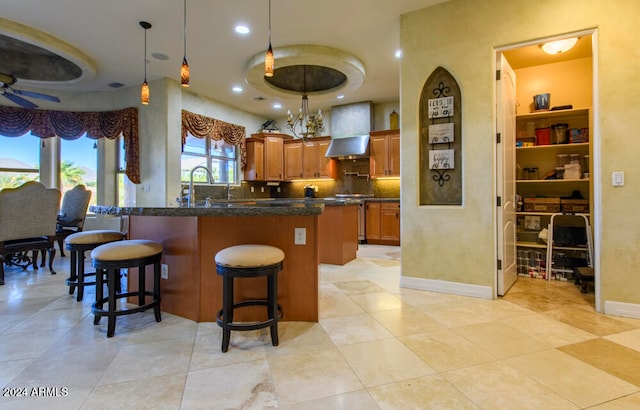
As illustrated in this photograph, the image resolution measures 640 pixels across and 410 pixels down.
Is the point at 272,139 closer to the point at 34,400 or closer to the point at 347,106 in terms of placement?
the point at 347,106

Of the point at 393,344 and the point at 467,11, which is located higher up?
the point at 467,11

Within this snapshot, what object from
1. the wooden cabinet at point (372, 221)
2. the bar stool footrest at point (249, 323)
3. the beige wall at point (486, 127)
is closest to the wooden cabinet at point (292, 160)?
the wooden cabinet at point (372, 221)

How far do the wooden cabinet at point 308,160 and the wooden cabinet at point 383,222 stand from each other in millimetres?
1344

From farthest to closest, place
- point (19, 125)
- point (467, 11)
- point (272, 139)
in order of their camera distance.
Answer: point (272, 139)
point (19, 125)
point (467, 11)

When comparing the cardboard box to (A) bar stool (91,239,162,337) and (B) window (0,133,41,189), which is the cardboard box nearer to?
(A) bar stool (91,239,162,337)

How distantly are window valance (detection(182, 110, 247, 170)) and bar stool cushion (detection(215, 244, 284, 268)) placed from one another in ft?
13.9

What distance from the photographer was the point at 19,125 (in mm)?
5031

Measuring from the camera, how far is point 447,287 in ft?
10.1

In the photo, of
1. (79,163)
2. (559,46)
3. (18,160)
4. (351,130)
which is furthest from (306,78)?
(18,160)

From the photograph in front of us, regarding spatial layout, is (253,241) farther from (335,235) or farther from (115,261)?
(335,235)

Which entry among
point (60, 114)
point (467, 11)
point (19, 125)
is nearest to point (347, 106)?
point (467, 11)

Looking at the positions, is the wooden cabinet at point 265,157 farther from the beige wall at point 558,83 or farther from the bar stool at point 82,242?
the beige wall at point 558,83

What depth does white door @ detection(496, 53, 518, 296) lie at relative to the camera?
2.93 m

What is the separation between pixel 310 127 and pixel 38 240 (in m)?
3.85
